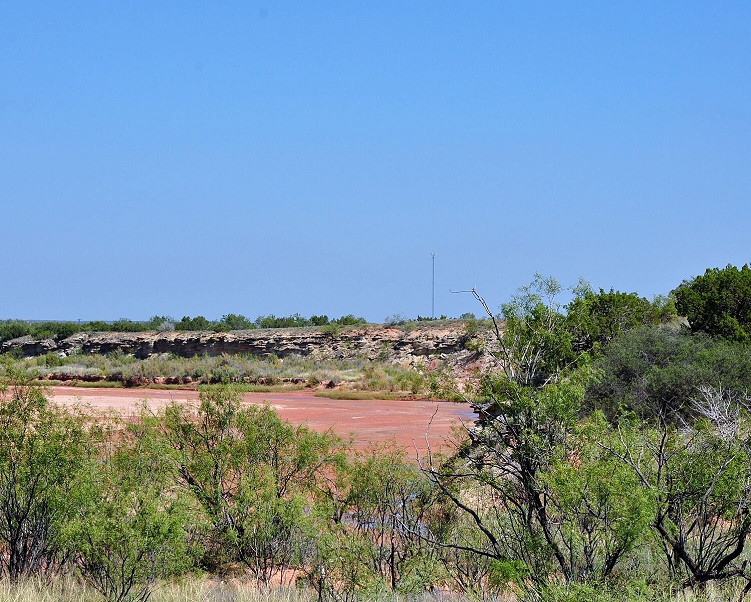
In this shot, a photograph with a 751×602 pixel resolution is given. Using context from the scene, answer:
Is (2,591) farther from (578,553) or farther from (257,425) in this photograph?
(578,553)

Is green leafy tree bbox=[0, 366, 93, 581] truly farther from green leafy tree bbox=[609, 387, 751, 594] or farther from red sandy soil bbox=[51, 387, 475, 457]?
red sandy soil bbox=[51, 387, 475, 457]

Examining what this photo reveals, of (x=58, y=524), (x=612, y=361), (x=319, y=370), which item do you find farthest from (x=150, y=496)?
(x=319, y=370)

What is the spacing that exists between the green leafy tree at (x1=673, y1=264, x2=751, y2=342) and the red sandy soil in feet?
25.8

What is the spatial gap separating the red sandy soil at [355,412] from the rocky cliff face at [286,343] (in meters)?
13.0

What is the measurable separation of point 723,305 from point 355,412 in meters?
13.8

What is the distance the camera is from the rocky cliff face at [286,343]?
182 ft

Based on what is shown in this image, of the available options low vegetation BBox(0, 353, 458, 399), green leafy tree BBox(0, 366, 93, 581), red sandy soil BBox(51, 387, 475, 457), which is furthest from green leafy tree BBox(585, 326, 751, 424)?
low vegetation BBox(0, 353, 458, 399)

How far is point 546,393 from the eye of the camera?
25.8 feet

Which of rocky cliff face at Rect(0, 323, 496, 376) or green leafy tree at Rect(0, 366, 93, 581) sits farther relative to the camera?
rocky cliff face at Rect(0, 323, 496, 376)

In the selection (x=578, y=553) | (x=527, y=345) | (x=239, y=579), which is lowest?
(x=239, y=579)

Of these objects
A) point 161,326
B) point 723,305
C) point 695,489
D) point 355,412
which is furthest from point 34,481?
point 161,326

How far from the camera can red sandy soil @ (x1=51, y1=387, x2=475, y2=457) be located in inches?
1005

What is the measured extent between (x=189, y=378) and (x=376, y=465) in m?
40.0

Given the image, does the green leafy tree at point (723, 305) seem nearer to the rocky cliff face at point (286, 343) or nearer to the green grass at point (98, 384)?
the rocky cliff face at point (286, 343)
